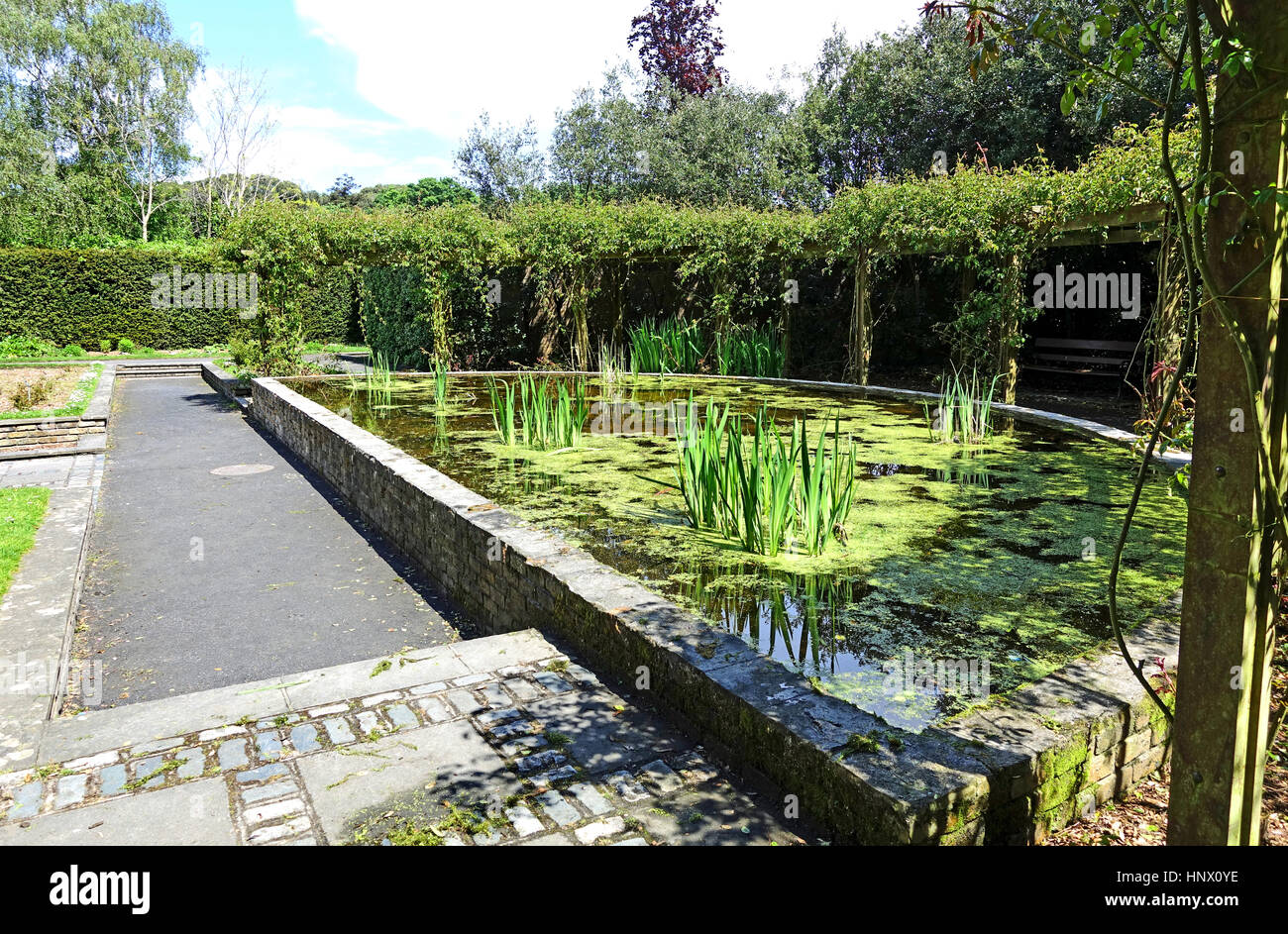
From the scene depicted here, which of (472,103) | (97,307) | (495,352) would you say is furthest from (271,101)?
(495,352)

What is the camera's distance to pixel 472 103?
1064 inches

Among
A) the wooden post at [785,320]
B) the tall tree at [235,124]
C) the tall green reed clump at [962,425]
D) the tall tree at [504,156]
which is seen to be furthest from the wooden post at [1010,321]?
the tall tree at [235,124]

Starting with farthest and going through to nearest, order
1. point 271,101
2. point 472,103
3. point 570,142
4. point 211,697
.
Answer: point 271,101 < point 472,103 < point 570,142 < point 211,697

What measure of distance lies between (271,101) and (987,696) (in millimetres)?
35866

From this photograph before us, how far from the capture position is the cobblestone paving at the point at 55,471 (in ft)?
20.8

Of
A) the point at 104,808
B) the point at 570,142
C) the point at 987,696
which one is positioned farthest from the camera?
the point at 570,142

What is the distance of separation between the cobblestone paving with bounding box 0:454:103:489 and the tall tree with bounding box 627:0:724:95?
66.8 feet

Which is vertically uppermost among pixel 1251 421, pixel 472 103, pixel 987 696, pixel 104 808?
pixel 472 103

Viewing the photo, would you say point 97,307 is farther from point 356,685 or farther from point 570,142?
point 356,685

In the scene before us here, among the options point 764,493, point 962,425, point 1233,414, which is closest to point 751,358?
point 962,425

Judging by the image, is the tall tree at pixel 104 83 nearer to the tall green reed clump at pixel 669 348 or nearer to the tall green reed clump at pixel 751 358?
the tall green reed clump at pixel 669 348

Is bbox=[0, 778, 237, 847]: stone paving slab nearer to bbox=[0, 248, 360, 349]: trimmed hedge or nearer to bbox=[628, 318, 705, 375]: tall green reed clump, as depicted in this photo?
bbox=[628, 318, 705, 375]: tall green reed clump

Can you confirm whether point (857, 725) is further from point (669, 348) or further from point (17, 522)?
point (669, 348)

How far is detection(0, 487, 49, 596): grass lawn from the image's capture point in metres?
4.23
